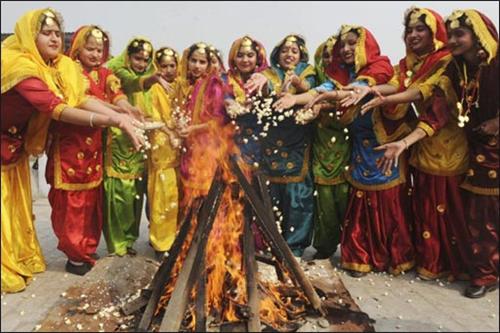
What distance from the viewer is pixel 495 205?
415 cm

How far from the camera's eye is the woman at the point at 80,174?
4594mm

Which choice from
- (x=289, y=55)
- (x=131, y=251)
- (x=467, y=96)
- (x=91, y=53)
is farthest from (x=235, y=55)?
(x=131, y=251)

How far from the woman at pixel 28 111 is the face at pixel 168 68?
1.22 metres

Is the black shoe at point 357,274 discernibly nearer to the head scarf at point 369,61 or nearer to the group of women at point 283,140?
the group of women at point 283,140

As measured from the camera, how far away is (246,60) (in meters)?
4.83

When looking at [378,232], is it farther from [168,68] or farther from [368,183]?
[168,68]

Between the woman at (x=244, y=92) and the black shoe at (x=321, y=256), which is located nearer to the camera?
the woman at (x=244, y=92)

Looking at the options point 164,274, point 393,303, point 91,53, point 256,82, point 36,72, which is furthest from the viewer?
point 91,53

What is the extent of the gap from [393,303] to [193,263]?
78.0 inches

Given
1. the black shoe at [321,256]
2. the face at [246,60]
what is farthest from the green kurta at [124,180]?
the black shoe at [321,256]

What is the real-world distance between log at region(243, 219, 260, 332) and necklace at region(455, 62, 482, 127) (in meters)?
2.28

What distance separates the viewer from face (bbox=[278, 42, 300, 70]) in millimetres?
4898

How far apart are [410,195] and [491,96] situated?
1345mm

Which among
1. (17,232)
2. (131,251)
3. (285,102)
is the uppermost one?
(285,102)
